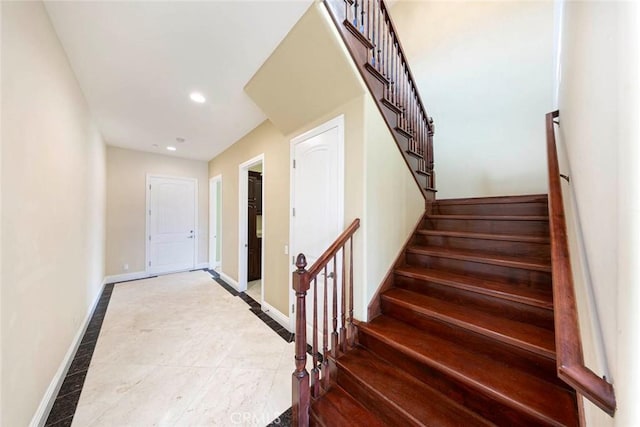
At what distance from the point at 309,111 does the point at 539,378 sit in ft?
8.05

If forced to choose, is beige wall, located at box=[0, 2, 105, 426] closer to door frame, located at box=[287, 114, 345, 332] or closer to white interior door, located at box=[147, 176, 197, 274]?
door frame, located at box=[287, 114, 345, 332]

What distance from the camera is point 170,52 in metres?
1.89

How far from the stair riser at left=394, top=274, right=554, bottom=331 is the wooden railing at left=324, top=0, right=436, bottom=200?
118 centimetres

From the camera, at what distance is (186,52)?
1.89m

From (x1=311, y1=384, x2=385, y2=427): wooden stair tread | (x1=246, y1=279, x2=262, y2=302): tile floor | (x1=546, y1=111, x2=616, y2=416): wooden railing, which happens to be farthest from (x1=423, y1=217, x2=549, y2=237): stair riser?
(x1=246, y1=279, x2=262, y2=302): tile floor

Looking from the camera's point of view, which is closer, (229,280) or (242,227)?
(242,227)

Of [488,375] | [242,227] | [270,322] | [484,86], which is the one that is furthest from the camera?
Answer: [242,227]

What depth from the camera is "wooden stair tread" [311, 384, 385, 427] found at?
1.30 m

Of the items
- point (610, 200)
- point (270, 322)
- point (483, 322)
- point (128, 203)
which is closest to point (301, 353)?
point (483, 322)

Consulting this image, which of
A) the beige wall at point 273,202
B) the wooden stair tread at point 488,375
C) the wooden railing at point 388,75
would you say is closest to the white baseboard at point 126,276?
the beige wall at point 273,202

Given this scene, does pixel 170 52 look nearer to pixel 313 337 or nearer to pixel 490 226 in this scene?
pixel 313 337

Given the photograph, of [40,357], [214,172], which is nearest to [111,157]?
[214,172]

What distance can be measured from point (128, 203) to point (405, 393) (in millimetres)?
5520

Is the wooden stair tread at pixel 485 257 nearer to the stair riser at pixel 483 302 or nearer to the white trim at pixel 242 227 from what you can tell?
the stair riser at pixel 483 302
